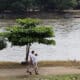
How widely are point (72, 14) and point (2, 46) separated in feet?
272

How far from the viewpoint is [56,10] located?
114 meters

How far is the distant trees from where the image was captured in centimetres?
10638

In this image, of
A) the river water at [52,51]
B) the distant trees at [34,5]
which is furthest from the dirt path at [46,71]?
the distant trees at [34,5]

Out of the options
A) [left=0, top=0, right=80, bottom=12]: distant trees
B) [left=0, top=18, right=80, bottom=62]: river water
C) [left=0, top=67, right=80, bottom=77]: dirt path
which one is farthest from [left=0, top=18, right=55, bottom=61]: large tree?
[left=0, top=0, right=80, bottom=12]: distant trees

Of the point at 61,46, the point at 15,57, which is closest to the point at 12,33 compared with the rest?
the point at 15,57

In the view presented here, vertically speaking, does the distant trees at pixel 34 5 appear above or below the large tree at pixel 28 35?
below

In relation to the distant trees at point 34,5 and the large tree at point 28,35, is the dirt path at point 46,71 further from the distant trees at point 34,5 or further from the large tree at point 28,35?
the distant trees at point 34,5

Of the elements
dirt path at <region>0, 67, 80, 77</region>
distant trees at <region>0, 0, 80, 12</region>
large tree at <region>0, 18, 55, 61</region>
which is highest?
large tree at <region>0, 18, 55, 61</region>

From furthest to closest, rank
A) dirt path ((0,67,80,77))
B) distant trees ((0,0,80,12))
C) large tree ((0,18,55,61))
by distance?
distant trees ((0,0,80,12)) < large tree ((0,18,55,61)) < dirt path ((0,67,80,77))

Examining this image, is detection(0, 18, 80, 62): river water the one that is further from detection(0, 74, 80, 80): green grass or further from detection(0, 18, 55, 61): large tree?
detection(0, 74, 80, 80): green grass

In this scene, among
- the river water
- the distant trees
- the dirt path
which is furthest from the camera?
the distant trees

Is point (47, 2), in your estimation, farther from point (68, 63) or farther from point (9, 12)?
point (68, 63)

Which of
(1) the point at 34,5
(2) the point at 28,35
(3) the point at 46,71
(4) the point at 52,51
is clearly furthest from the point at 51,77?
(1) the point at 34,5

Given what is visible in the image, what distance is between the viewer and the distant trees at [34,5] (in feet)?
349
